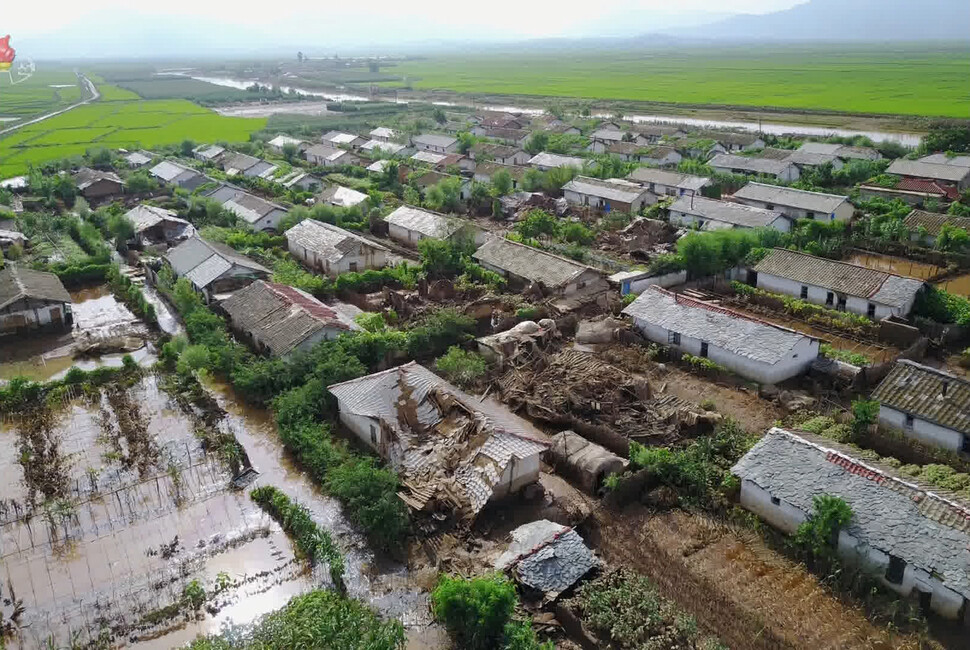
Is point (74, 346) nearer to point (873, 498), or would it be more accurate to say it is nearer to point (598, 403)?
point (598, 403)

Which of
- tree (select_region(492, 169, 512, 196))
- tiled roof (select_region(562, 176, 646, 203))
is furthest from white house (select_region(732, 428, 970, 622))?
tree (select_region(492, 169, 512, 196))

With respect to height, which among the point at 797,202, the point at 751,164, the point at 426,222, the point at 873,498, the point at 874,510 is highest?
the point at 873,498

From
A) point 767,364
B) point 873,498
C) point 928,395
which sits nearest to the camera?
point 873,498

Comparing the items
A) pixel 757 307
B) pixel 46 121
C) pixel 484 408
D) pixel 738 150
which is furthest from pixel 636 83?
pixel 484 408

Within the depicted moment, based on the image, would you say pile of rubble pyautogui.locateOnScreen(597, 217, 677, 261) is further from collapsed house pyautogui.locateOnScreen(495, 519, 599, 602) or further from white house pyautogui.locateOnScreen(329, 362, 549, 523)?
collapsed house pyautogui.locateOnScreen(495, 519, 599, 602)

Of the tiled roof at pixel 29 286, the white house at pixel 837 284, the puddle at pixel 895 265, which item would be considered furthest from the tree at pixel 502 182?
the tiled roof at pixel 29 286

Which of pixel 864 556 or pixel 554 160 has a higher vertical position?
pixel 864 556

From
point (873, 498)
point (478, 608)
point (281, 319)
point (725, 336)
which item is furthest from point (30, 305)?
point (873, 498)
